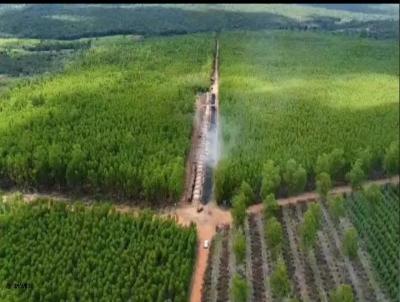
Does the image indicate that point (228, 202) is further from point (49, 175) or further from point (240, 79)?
point (240, 79)

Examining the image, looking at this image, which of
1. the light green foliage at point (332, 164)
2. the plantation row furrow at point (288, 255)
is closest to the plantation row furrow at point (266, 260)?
the plantation row furrow at point (288, 255)

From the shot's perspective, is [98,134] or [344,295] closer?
[344,295]

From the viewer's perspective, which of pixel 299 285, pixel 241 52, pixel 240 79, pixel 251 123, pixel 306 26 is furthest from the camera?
pixel 306 26

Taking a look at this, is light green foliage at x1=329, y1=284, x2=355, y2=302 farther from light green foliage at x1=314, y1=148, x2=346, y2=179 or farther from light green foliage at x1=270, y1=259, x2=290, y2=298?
light green foliage at x1=314, y1=148, x2=346, y2=179

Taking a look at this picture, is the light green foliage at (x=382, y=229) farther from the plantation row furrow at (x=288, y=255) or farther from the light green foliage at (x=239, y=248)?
the light green foliage at (x=239, y=248)

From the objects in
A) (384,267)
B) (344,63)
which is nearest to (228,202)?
(384,267)

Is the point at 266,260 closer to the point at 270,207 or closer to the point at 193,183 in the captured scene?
the point at 270,207

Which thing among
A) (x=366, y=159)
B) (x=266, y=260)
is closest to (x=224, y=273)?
(x=266, y=260)
